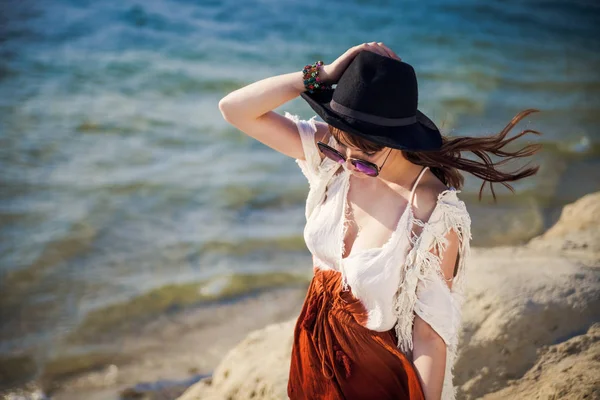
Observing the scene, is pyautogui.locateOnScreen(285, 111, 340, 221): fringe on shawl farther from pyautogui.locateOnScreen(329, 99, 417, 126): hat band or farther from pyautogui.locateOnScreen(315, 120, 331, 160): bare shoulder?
pyautogui.locateOnScreen(329, 99, 417, 126): hat band

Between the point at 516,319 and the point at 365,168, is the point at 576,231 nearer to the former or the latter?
the point at 516,319

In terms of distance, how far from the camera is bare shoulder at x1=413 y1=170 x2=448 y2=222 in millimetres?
2396

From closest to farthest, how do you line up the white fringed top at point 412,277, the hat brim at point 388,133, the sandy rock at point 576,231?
the hat brim at point 388,133, the white fringed top at point 412,277, the sandy rock at point 576,231

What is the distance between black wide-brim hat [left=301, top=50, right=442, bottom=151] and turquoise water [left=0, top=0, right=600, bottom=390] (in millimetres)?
3245

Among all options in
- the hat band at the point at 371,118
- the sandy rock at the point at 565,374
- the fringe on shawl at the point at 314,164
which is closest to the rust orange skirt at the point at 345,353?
the fringe on shawl at the point at 314,164

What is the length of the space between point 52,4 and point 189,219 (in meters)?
6.60

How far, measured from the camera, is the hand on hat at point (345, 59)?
231cm

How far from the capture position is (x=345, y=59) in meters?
2.38

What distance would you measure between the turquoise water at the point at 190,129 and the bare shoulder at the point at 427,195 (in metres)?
3.06

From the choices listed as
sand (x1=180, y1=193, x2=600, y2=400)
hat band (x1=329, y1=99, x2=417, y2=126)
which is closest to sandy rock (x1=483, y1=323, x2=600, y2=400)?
sand (x1=180, y1=193, x2=600, y2=400)

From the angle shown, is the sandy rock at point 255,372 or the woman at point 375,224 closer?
the woman at point 375,224

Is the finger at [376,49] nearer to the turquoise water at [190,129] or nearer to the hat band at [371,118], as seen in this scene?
the hat band at [371,118]

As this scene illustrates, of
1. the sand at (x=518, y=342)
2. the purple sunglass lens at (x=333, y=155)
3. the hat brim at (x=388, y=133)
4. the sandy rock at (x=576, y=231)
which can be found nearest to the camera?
the hat brim at (x=388, y=133)

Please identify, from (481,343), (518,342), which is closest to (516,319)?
(518,342)
